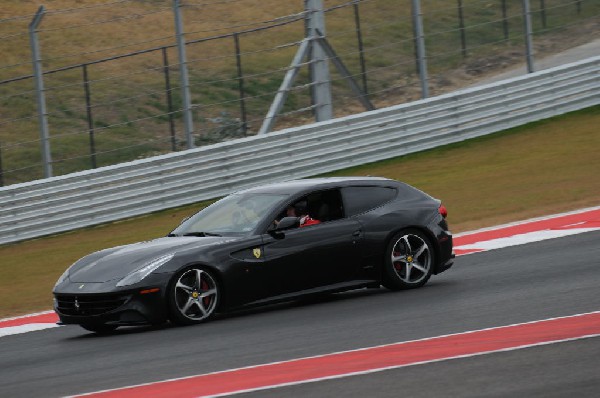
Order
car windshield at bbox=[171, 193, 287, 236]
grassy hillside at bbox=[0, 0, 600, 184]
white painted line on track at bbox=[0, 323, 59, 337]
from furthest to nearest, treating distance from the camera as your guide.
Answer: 1. grassy hillside at bbox=[0, 0, 600, 184]
2. white painted line on track at bbox=[0, 323, 59, 337]
3. car windshield at bbox=[171, 193, 287, 236]

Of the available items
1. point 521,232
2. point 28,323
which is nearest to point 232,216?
point 28,323

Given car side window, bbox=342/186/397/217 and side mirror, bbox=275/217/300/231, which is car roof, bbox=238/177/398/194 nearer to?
car side window, bbox=342/186/397/217

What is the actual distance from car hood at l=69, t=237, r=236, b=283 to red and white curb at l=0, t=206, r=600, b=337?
6.23ft

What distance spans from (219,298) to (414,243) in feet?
6.94

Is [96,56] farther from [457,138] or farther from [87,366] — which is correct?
[87,366]

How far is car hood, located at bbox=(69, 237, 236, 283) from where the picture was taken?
38.5 ft

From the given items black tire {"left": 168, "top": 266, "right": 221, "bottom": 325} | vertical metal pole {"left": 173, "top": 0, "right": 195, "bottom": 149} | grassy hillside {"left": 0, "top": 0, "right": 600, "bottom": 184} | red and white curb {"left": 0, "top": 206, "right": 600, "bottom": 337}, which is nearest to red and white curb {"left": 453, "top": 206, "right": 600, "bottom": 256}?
red and white curb {"left": 0, "top": 206, "right": 600, "bottom": 337}

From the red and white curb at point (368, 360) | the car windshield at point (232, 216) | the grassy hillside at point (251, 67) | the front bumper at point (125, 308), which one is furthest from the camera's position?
the grassy hillside at point (251, 67)

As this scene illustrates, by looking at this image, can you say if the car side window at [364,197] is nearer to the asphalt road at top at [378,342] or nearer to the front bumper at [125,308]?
the asphalt road at top at [378,342]

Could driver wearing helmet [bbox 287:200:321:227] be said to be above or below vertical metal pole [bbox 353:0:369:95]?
below

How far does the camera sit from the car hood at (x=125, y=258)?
11.7 m

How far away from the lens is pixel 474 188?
2052 cm

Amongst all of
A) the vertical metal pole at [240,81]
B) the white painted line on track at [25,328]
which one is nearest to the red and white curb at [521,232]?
the white painted line on track at [25,328]

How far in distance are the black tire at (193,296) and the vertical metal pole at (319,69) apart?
11.4m
